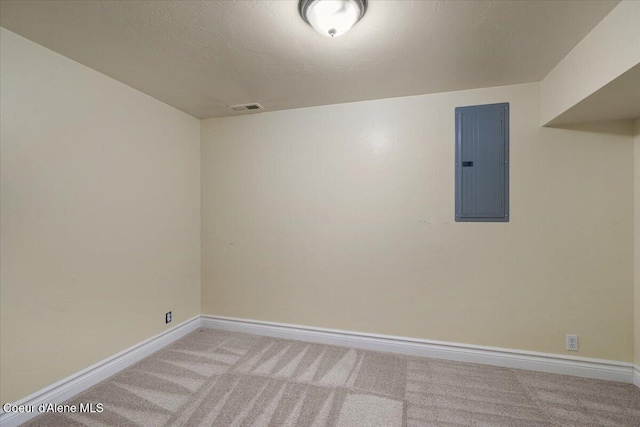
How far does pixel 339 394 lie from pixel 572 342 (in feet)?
6.27

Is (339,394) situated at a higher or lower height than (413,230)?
lower

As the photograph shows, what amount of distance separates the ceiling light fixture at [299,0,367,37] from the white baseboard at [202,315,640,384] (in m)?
2.52

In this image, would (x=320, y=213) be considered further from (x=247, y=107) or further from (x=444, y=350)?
(x=444, y=350)

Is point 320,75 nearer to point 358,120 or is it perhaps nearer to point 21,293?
point 358,120

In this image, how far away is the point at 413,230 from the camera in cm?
259

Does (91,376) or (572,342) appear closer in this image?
(91,376)

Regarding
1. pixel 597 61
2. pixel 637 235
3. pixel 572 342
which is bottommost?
pixel 572 342

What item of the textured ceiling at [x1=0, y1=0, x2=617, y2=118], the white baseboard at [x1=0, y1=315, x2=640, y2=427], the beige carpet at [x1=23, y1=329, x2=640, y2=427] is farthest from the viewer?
the white baseboard at [x1=0, y1=315, x2=640, y2=427]

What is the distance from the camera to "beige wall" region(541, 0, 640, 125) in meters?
1.36

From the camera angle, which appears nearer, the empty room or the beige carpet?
the empty room

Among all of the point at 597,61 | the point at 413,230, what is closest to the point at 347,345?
the point at 413,230

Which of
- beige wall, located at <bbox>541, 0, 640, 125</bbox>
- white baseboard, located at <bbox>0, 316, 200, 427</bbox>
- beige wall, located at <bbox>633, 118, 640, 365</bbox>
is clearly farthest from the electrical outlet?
white baseboard, located at <bbox>0, 316, 200, 427</bbox>

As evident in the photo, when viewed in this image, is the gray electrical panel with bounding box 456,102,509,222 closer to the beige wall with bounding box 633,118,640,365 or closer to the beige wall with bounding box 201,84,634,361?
the beige wall with bounding box 201,84,634,361

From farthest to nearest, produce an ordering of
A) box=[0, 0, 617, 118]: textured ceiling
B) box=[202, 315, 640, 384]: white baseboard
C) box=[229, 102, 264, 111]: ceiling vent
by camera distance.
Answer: box=[229, 102, 264, 111]: ceiling vent, box=[202, 315, 640, 384]: white baseboard, box=[0, 0, 617, 118]: textured ceiling
